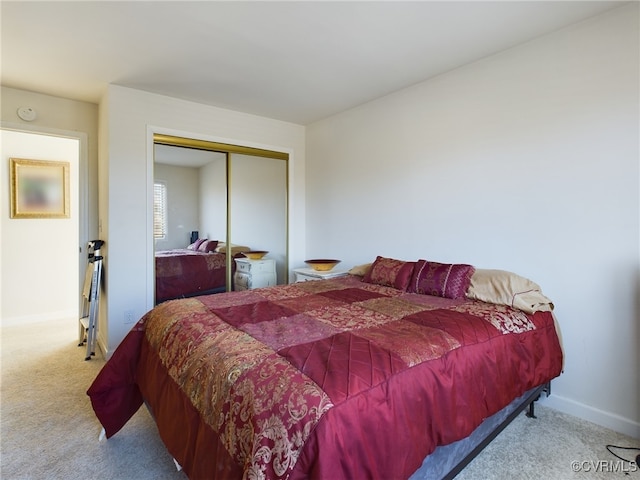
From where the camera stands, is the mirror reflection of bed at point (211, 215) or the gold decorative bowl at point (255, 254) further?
the gold decorative bowl at point (255, 254)

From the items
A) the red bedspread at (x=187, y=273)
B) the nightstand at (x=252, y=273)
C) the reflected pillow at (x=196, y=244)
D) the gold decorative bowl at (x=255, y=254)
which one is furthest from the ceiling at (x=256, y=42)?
the nightstand at (x=252, y=273)

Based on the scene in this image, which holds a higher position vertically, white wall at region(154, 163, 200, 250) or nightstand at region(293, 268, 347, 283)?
white wall at region(154, 163, 200, 250)

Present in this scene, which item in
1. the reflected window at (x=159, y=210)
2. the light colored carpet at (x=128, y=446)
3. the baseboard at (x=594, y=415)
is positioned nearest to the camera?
the light colored carpet at (x=128, y=446)

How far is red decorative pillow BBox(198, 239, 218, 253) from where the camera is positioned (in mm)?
4000

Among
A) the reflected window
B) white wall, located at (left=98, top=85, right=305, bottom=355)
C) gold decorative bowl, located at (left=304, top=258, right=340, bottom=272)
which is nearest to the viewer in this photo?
white wall, located at (left=98, top=85, right=305, bottom=355)

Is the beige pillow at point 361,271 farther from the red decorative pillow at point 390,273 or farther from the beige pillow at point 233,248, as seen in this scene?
the beige pillow at point 233,248

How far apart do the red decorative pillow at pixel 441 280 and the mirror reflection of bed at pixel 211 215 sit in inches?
90.3

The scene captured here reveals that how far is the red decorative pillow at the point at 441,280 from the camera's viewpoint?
95.1 inches

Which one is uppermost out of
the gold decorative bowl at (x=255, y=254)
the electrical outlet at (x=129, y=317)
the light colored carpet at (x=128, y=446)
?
the gold decorative bowl at (x=255, y=254)

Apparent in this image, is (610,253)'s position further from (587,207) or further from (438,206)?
(438,206)

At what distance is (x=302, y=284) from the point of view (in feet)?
9.76

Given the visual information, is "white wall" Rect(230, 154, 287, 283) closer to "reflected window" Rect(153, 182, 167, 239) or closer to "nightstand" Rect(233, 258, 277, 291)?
"nightstand" Rect(233, 258, 277, 291)

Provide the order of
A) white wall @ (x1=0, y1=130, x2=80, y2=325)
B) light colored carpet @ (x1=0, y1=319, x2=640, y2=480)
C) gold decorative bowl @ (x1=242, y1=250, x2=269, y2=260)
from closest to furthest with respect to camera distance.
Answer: light colored carpet @ (x1=0, y1=319, x2=640, y2=480) < white wall @ (x1=0, y1=130, x2=80, y2=325) < gold decorative bowl @ (x1=242, y1=250, x2=269, y2=260)
